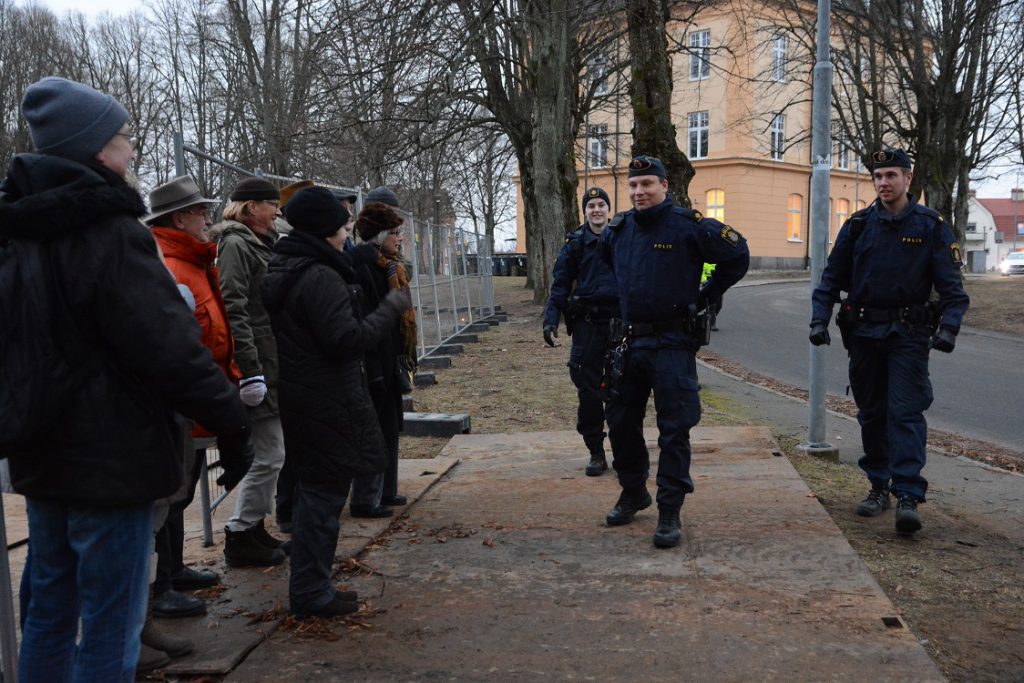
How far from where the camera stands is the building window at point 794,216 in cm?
4959

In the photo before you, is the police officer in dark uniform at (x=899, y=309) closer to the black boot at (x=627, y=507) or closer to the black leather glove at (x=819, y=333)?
the black leather glove at (x=819, y=333)

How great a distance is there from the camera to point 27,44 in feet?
100

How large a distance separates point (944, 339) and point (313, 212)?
3183 millimetres

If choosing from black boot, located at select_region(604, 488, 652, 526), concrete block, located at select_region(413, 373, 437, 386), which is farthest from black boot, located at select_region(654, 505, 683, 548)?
concrete block, located at select_region(413, 373, 437, 386)

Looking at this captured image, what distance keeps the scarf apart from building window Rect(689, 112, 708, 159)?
45340mm

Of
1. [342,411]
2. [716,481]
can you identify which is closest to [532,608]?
[342,411]

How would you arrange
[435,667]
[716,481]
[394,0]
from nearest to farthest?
[435,667] < [716,481] < [394,0]

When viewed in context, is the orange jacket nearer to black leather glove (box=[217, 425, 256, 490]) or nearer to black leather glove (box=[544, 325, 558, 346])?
black leather glove (box=[217, 425, 256, 490])

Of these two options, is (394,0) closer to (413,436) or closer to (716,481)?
(413,436)

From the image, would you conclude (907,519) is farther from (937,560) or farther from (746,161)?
(746,161)

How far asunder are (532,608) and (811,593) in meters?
1.15

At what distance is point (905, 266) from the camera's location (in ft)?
16.4

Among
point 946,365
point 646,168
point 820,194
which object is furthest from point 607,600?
point 946,365

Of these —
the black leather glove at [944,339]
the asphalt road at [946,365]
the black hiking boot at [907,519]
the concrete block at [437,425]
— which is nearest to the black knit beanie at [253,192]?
the black leather glove at [944,339]
